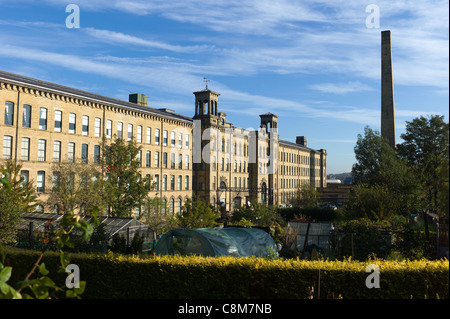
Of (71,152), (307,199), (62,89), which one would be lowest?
(307,199)

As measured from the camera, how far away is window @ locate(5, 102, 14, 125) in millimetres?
35312

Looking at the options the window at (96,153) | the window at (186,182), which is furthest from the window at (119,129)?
the window at (186,182)

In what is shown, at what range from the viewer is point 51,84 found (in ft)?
139

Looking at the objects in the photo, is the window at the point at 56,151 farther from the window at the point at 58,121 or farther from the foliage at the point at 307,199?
the foliage at the point at 307,199

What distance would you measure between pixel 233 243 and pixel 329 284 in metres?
5.44

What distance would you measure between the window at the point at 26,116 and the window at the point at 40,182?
4.83 meters

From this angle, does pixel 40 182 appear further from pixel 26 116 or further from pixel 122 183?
pixel 122 183

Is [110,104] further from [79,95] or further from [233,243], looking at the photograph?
[233,243]

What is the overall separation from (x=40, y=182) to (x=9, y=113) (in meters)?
7.13

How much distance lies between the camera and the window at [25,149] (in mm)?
36750

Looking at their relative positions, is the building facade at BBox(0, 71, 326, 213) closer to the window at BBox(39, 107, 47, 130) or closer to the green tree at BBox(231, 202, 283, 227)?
the window at BBox(39, 107, 47, 130)

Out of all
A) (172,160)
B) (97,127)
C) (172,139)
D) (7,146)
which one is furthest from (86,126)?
(172,160)

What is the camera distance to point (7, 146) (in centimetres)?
3538
